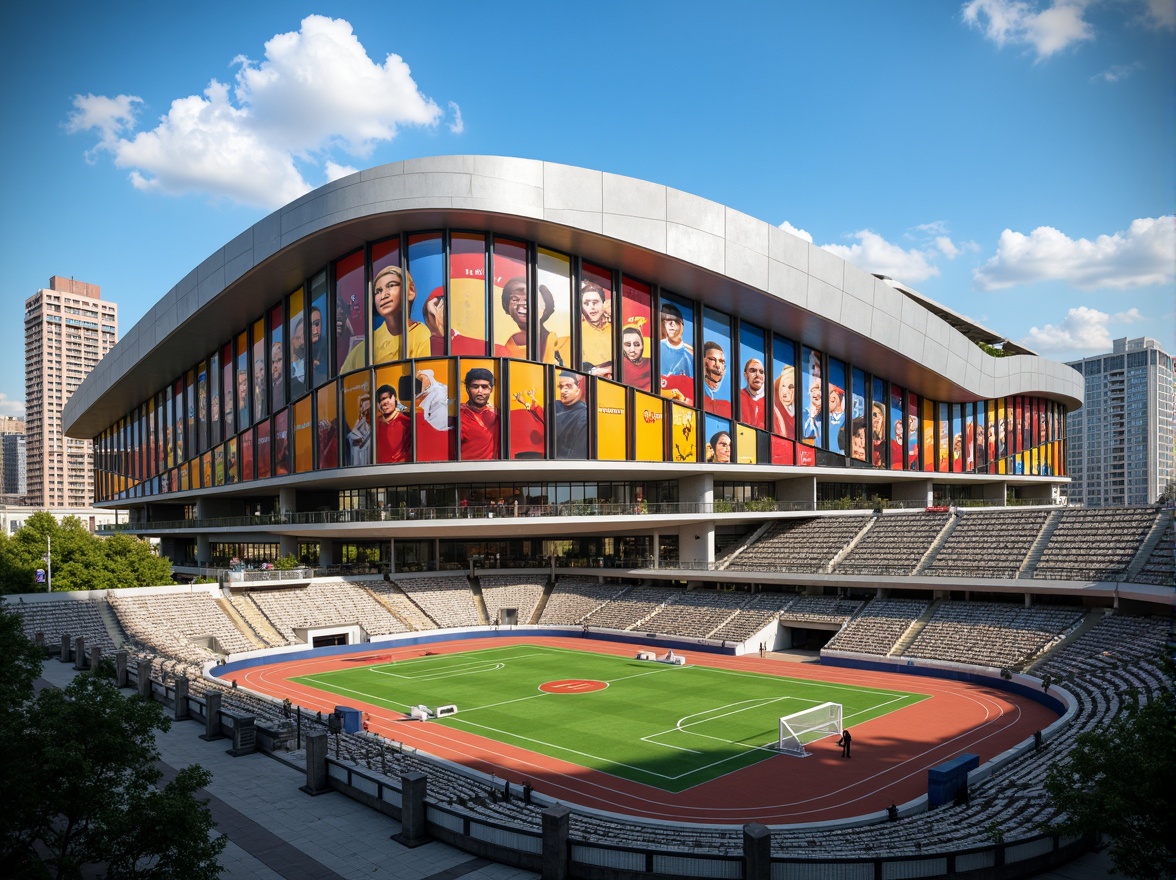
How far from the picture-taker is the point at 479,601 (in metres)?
73.8

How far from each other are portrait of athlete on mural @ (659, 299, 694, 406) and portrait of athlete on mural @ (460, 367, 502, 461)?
48.0 ft

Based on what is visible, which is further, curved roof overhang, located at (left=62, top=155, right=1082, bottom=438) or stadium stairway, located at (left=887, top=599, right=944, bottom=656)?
curved roof overhang, located at (left=62, top=155, right=1082, bottom=438)

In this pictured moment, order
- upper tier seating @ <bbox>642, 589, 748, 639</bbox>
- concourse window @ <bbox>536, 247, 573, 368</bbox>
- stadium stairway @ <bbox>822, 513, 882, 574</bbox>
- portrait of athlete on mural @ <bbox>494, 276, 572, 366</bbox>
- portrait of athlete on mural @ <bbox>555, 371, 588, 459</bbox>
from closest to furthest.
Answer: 1. upper tier seating @ <bbox>642, 589, 748, 639</bbox>
2. stadium stairway @ <bbox>822, 513, 882, 574</bbox>
3. portrait of athlete on mural @ <bbox>494, 276, 572, 366</bbox>
4. portrait of athlete on mural @ <bbox>555, 371, 588, 459</bbox>
5. concourse window @ <bbox>536, 247, 573, 368</bbox>

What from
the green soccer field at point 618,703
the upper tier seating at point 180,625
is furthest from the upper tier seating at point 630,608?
the upper tier seating at point 180,625

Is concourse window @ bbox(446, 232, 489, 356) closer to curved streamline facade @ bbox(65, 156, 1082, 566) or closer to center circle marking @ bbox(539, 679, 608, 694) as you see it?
curved streamline facade @ bbox(65, 156, 1082, 566)

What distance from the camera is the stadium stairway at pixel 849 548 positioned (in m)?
61.9

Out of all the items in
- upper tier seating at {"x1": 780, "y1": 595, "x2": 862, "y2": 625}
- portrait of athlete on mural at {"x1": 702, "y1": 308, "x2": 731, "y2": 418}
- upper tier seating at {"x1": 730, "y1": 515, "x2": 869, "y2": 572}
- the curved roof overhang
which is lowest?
upper tier seating at {"x1": 780, "y1": 595, "x2": 862, "y2": 625}

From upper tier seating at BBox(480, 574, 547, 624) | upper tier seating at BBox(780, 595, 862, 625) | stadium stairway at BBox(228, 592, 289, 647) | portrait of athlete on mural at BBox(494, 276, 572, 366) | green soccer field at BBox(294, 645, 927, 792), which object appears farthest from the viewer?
upper tier seating at BBox(480, 574, 547, 624)

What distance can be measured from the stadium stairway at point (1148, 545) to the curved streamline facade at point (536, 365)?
27279 mm

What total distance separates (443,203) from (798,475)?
131 ft

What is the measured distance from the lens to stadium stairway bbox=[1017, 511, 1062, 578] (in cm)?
5144

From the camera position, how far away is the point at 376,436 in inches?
2454

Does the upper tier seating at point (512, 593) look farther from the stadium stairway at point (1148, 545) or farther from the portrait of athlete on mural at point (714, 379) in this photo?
the stadium stairway at point (1148, 545)

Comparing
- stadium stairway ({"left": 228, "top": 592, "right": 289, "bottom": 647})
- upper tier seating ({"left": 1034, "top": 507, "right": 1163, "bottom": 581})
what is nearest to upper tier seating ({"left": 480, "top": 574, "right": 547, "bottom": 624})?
stadium stairway ({"left": 228, "top": 592, "right": 289, "bottom": 647})
